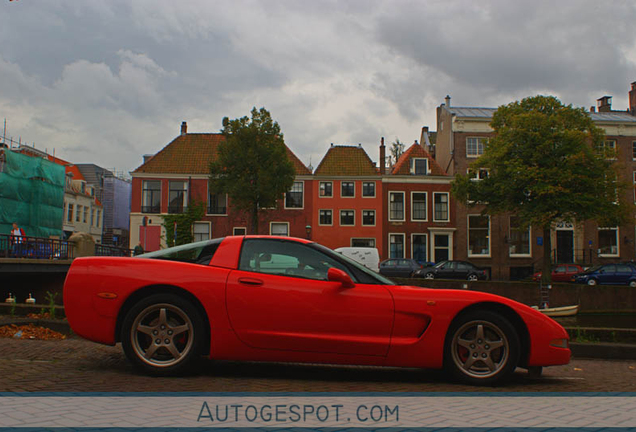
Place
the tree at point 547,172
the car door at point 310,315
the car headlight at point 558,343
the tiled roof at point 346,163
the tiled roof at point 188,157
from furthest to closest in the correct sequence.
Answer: the tiled roof at point 346,163 < the tiled roof at point 188,157 < the tree at point 547,172 < the car headlight at point 558,343 < the car door at point 310,315

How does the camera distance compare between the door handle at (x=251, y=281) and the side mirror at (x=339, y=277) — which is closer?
the side mirror at (x=339, y=277)

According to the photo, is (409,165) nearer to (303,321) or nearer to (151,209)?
(151,209)

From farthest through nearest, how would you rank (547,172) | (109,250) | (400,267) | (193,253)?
Result: (400,267) → (547,172) → (109,250) → (193,253)

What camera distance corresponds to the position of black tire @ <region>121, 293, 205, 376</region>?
5.14m

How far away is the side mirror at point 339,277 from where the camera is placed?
5.16 meters

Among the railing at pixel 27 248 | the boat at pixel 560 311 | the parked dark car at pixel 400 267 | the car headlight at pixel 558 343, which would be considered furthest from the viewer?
the parked dark car at pixel 400 267

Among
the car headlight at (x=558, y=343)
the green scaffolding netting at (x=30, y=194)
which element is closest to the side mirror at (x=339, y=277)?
the car headlight at (x=558, y=343)

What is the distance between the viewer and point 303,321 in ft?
16.9

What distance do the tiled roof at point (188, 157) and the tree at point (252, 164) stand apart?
945 centimetres

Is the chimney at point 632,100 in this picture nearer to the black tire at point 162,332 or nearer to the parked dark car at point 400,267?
the parked dark car at point 400,267

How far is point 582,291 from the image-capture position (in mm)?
25891

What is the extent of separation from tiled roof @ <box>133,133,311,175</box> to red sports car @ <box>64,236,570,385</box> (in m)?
41.6

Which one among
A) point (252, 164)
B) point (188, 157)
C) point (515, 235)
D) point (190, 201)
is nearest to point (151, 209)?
point (190, 201)

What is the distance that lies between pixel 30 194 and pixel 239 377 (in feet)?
155
